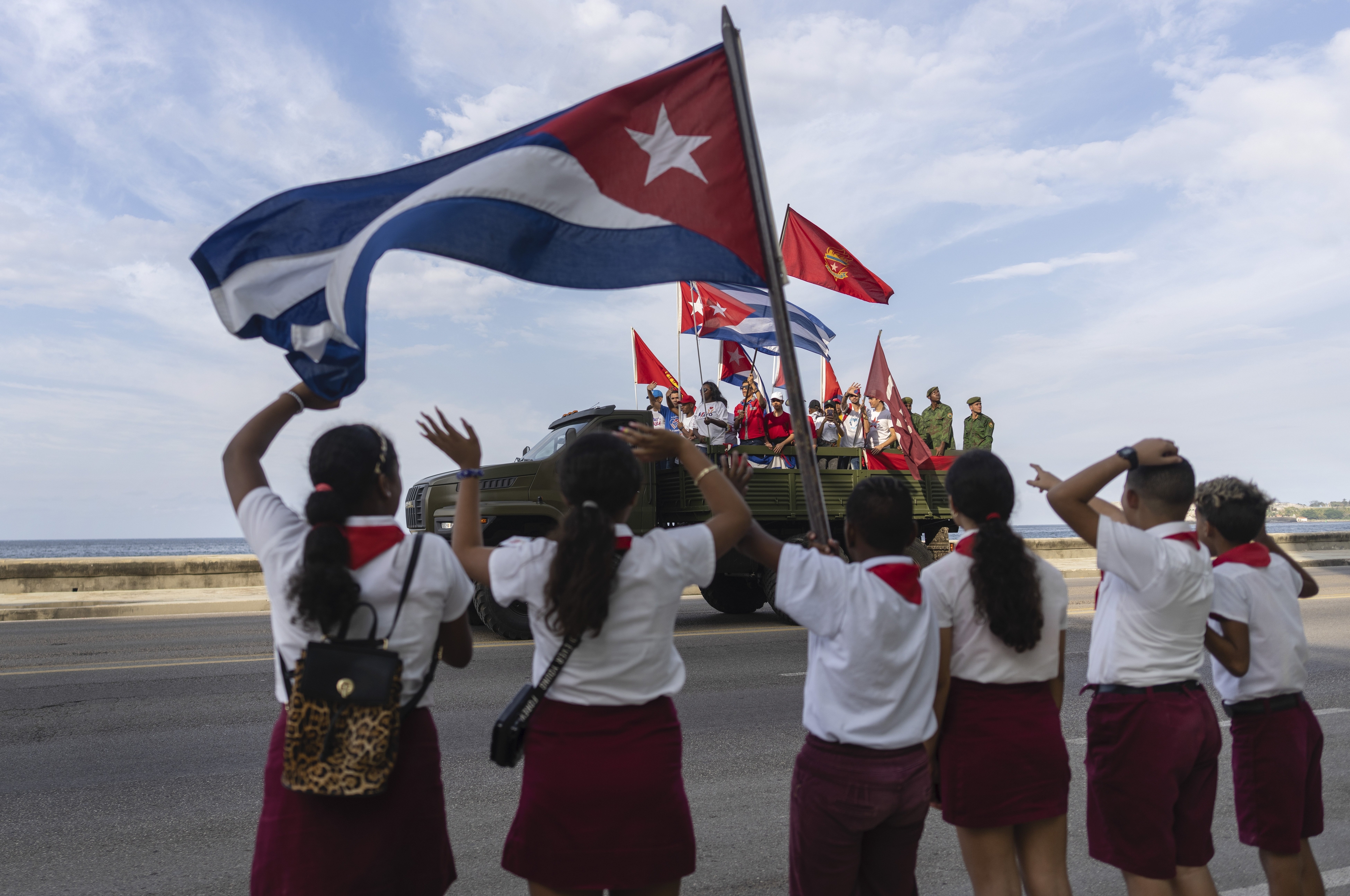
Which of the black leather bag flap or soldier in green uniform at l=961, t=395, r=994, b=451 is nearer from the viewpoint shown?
the black leather bag flap

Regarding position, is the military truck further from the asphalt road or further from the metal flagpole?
the metal flagpole

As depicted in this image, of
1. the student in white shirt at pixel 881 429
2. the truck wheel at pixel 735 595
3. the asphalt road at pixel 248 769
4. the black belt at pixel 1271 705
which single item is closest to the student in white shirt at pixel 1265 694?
the black belt at pixel 1271 705

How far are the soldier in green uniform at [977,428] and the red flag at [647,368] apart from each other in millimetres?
4835

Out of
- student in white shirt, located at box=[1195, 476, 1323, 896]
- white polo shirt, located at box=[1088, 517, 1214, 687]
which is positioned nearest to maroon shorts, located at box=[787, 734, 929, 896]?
white polo shirt, located at box=[1088, 517, 1214, 687]

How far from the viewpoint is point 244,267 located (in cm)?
320

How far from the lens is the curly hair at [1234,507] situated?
10.0 feet

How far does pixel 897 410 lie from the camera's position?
12367mm

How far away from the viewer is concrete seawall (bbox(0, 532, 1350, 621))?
14078mm

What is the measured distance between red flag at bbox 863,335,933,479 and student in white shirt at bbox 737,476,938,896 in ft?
33.2

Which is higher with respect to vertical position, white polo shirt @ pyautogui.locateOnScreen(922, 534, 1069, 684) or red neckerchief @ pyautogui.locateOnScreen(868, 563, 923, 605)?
red neckerchief @ pyautogui.locateOnScreen(868, 563, 923, 605)

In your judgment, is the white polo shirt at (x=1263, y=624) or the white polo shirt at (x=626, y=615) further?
the white polo shirt at (x=1263, y=624)

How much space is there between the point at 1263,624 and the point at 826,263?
923cm

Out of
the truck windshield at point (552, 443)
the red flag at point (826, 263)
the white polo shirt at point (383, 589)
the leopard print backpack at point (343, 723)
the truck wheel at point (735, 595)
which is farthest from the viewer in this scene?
the truck wheel at point (735, 595)

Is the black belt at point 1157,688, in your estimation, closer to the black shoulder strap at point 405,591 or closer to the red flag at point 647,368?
the black shoulder strap at point 405,591
